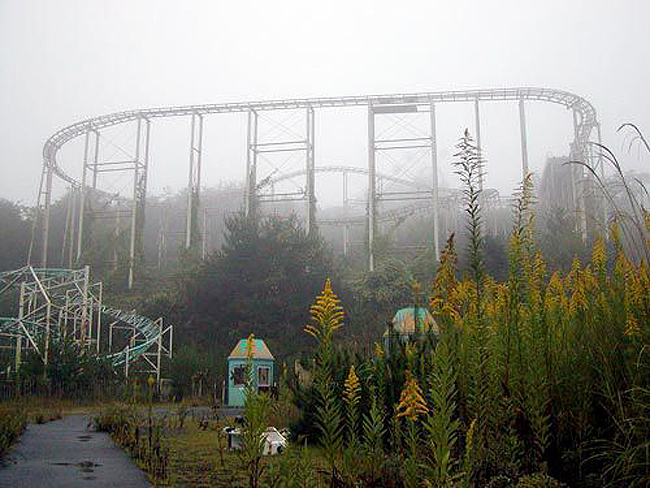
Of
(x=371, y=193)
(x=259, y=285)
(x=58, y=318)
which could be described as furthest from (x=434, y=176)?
(x=58, y=318)

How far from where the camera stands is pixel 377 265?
27.0 metres

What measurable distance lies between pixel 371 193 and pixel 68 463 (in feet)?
76.3

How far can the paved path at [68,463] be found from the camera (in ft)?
15.7

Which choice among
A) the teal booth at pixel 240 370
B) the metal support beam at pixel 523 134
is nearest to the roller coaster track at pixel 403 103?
the metal support beam at pixel 523 134

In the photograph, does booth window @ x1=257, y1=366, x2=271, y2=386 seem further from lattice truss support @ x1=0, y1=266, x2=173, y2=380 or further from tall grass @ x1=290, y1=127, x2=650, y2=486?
tall grass @ x1=290, y1=127, x2=650, y2=486

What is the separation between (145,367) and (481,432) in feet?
63.0

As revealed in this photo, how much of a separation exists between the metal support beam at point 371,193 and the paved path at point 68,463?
1970 cm

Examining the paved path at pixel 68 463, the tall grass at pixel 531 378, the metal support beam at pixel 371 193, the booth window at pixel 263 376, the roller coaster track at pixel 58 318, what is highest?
the metal support beam at pixel 371 193

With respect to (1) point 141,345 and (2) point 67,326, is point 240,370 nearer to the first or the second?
(1) point 141,345

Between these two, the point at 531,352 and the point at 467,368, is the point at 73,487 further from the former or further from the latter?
the point at 531,352

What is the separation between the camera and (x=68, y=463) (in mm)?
5734

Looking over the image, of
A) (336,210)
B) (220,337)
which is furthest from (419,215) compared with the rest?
(220,337)

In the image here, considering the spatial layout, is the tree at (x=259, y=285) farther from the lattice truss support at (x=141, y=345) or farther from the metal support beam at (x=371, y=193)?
the metal support beam at (x=371, y=193)

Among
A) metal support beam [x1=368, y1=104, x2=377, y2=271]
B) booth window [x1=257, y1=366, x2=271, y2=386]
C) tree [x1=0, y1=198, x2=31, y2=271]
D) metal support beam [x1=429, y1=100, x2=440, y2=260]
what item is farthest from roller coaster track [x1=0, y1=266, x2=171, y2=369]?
tree [x1=0, y1=198, x2=31, y2=271]
